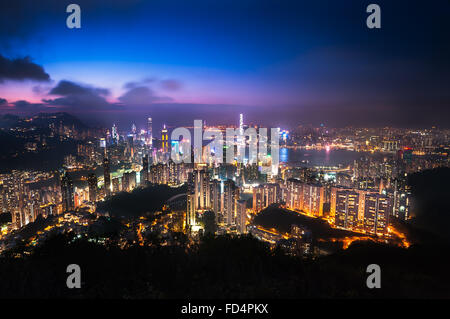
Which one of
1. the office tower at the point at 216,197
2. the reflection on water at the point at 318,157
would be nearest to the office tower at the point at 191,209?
the office tower at the point at 216,197

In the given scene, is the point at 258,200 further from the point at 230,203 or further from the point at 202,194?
the point at 202,194

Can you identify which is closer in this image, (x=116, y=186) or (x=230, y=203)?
(x=230, y=203)

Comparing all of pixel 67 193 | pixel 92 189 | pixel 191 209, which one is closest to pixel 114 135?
pixel 92 189

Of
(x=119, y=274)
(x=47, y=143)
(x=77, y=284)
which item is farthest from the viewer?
(x=47, y=143)

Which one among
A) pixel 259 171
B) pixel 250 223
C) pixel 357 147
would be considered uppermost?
pixel 357 147

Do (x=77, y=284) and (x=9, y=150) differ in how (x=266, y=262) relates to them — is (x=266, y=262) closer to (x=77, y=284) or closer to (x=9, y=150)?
(x=77, y=284)
